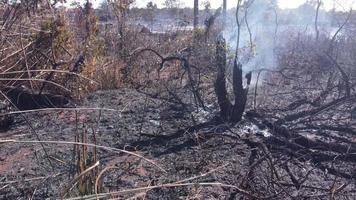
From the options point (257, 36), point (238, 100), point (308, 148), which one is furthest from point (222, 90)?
point (257, 36)

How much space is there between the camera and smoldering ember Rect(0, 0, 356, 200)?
8.75 feet

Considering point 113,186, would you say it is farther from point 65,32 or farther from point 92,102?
point 65,32

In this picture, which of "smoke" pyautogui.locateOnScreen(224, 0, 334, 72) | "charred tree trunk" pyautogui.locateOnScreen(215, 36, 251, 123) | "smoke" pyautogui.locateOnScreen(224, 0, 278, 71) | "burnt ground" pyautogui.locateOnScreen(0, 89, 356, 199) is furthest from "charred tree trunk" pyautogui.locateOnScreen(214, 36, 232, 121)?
"smoke" pyautogui.locateOnScreen(224, 0, 278, 71)

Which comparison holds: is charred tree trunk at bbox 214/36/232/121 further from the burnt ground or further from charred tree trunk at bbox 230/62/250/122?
the burnt ground

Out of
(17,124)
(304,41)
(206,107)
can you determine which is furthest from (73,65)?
(304,41)

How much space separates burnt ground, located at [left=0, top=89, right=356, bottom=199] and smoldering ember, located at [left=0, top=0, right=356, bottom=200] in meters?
0.02

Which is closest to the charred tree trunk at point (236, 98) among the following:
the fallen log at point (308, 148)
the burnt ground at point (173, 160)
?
the burnt ground at point (173, 160)

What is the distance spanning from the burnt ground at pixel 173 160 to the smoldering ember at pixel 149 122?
0.06ft

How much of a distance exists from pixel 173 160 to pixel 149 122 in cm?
148

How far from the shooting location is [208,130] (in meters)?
5.41

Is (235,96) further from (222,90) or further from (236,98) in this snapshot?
(222,90)

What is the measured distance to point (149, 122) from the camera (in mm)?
5832

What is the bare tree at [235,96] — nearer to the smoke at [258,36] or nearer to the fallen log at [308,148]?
the fallen log at [308,148]

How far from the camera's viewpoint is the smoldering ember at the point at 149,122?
267 cm
